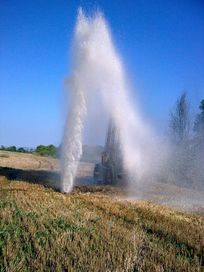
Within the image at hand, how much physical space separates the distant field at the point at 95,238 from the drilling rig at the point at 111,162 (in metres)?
10.3

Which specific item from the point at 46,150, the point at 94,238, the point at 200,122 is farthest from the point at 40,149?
the point at 94,238

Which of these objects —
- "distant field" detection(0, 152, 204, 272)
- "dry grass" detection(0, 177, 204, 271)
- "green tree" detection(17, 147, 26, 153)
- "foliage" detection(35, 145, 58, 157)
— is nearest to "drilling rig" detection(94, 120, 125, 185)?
"distant field" detection(0, 152, 204, 272)

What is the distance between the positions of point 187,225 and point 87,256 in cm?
488

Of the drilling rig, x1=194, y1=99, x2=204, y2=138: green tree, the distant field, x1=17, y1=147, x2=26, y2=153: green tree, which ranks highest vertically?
x1=194, y1=99, x2=204, y2=138: green tree

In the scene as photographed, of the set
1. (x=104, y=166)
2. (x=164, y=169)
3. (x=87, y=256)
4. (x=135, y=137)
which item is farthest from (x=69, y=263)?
(x=164, y=169)

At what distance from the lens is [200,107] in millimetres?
49719

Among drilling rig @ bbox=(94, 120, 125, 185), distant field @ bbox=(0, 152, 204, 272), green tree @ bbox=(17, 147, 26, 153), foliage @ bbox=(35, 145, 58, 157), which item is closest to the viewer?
distant field @ bbox=(0, 152, 204, 272)

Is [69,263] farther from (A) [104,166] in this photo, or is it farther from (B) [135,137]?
(B) [135,137]

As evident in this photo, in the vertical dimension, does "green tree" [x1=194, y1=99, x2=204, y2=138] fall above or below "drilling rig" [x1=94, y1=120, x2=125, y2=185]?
above

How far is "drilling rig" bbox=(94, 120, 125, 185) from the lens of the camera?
24734 mm

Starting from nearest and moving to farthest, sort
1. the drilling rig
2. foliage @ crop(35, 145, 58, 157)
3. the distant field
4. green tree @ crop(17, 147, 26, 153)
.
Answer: the distant field → the drilling rig → foliage @ crop(35, 145, 58, 157) → green tree @ crop(17, 147, 26, 153)

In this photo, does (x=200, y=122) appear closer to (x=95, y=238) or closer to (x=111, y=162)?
(x=111, y=162)

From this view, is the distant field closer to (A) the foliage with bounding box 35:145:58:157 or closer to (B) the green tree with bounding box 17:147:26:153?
(A) the foliage with bounding box 35:145:58:157

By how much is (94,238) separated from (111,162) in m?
16.2
